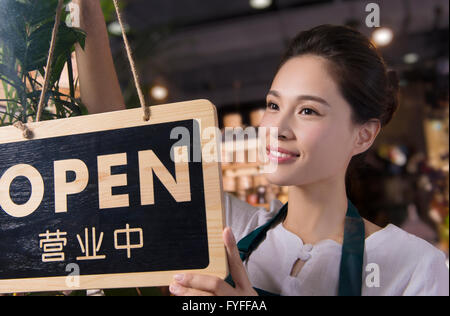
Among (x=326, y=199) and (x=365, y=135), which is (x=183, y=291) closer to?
(x=326, y=199)

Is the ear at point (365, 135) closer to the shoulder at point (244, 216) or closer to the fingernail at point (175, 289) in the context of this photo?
the shoulder at point (244, 216)

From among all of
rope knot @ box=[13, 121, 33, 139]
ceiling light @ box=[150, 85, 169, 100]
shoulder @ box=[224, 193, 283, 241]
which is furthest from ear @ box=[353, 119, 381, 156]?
ceiling light @ box=[150, 85, 169, 100]

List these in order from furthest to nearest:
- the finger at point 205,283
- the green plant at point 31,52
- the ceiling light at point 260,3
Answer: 1. the ceiling light at point 260,3
2. the green plant at point 31,52
3. the finger at point 205,283

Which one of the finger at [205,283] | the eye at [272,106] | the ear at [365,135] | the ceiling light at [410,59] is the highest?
the ceiling light at [410,59]

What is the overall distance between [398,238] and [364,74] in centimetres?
30

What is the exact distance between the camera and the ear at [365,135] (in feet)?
2.50

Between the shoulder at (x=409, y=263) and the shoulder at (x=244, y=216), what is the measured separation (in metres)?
0.26

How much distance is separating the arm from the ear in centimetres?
50

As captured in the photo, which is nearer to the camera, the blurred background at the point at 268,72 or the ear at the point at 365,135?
the ear at the point at 365,135

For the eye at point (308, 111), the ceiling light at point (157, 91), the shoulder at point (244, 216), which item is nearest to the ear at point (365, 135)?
the eye at point (308, 111)

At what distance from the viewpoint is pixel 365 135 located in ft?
Result: 2.53

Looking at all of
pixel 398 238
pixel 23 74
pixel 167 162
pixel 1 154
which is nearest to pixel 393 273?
pixel 398 238

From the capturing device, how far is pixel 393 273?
2.28 ft

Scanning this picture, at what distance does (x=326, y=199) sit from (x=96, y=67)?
1.88 feet
